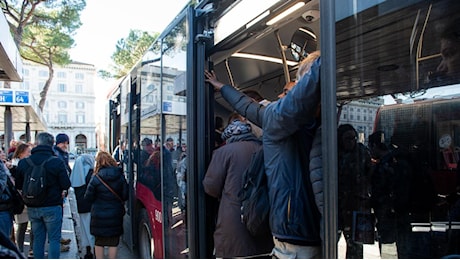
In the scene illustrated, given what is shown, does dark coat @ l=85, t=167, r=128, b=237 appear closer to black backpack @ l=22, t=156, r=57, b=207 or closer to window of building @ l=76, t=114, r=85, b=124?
black backpack @ l=22, t=156, r=57, b=207

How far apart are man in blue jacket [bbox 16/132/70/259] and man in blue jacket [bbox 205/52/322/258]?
3473 millimetres

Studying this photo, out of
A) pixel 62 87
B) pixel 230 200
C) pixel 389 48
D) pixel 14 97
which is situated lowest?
pixel 230 200

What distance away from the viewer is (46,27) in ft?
62.4

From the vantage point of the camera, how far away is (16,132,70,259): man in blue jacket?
466 cm

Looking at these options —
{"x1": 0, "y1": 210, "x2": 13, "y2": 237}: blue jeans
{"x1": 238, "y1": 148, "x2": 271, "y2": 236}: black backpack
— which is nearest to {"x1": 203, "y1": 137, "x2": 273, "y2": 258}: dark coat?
{"x1": 238, "y1": 148, "x2": 271, "y2": 236}: black backpack

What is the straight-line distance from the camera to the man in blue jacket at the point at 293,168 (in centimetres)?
192

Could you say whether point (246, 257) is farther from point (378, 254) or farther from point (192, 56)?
point (192, 56)

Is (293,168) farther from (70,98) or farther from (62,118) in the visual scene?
(62,118)

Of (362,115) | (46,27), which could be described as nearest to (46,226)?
(362,115)

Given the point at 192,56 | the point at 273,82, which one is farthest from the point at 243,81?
the point at 192,56

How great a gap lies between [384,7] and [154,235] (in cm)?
341

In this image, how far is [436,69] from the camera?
4.92 feet

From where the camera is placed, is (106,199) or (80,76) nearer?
(106,199)

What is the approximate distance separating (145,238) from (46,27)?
17.7 metres
